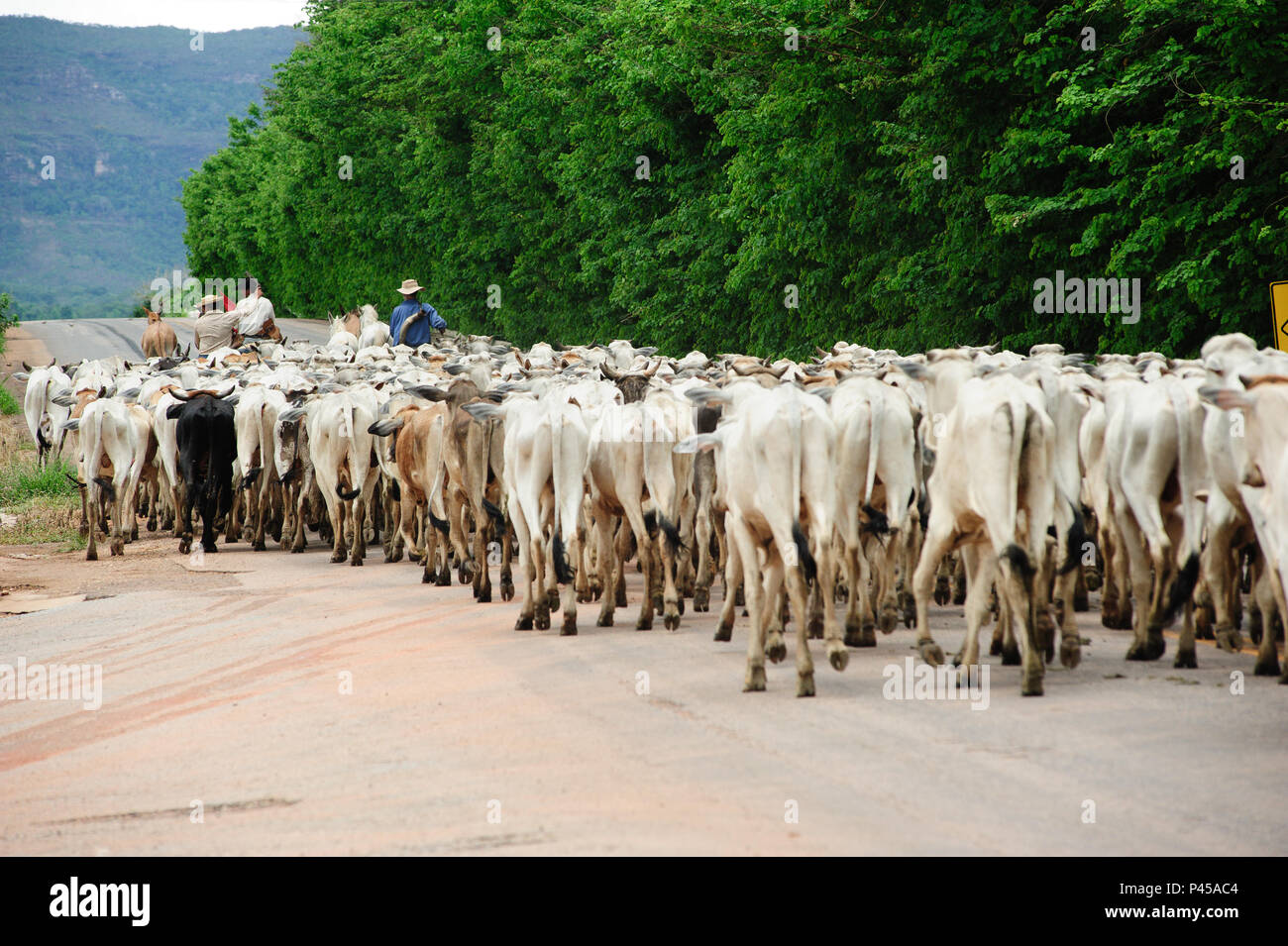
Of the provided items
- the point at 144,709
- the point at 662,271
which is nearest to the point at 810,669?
the point at 144,709

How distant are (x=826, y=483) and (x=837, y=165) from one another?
18.2 meters

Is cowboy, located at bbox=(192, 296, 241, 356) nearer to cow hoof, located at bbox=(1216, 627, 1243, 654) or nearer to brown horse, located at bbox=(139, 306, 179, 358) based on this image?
brown horse, located at bbox=(139, 306, 179, 358)

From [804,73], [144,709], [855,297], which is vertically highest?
[804,73]

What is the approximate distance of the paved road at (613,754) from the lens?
23.2ft

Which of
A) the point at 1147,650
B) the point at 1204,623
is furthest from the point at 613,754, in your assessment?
the point at 1204,623

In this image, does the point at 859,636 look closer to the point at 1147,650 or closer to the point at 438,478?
the point at 1147,650

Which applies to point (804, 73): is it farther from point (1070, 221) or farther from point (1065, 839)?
point (1065, 839)

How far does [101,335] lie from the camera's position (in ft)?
229

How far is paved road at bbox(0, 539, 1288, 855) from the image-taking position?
708 cm

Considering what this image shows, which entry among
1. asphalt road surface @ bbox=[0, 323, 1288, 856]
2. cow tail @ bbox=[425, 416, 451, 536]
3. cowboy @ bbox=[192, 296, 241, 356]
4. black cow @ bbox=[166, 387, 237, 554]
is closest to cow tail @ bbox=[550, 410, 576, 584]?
asphalt road surface @ bbox=[0, 323, 1288, 856]

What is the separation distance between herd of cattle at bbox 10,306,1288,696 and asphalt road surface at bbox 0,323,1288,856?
463mm

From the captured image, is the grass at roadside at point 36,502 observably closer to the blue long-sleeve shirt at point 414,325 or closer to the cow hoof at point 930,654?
the blue long-sleeve shirt at point 414,325

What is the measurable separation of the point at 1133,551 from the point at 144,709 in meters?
6.57

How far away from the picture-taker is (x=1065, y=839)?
267 inches
